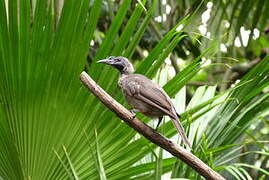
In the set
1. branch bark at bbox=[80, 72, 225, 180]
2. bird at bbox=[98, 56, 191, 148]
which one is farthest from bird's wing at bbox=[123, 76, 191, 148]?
branch bark at bbox=[80, 72, 225, 180]

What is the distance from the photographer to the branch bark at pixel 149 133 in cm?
198

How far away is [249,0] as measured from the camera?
3.63 meters

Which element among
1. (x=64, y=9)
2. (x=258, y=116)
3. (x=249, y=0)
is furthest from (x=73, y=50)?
(x=249, y=0)

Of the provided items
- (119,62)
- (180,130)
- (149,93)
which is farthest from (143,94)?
(180,130)

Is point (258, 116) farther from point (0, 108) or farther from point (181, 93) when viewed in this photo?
point (0, 108)

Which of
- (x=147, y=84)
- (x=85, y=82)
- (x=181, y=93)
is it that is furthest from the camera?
(x=181, y=93)

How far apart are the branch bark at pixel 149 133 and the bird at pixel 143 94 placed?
0.24 meters

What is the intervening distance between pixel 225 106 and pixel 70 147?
0.76 m

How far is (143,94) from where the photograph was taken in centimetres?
257

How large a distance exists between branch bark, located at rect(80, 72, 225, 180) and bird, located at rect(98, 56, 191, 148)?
0.24 meters

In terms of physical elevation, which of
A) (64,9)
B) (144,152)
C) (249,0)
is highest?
(249,0)

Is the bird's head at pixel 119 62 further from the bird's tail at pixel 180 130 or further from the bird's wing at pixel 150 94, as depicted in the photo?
the bird's tail at pixel 180 130

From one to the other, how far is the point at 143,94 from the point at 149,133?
0.43 meters

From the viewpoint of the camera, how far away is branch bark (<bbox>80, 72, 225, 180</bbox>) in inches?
78.1
